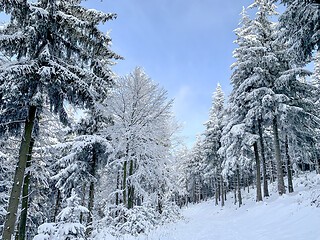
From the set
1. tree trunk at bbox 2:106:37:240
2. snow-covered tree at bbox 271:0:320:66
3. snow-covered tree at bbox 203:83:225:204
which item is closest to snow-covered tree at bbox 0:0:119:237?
tree trunk at bbox 2:106:37:240

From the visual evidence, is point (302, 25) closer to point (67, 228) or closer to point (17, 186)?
point (67, 228)

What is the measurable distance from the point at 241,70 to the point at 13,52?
1766 centimetres

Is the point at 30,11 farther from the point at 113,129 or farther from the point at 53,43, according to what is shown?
the point at 113,129

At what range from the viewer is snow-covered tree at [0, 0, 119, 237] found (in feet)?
24.0

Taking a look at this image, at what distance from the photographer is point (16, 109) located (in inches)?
331

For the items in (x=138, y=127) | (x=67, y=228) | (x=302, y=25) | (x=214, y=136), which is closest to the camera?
(x=67, y=228)

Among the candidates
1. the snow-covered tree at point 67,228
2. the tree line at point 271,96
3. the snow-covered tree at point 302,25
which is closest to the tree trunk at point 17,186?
the snow-covered tree at point 67,228

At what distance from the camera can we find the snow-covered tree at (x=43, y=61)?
7326 millimetres

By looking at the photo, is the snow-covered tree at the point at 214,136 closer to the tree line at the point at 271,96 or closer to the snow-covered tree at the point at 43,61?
the tree line at the point at 271,96

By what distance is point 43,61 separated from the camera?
794 cm

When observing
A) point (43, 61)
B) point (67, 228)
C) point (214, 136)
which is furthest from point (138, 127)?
point (214, 136)

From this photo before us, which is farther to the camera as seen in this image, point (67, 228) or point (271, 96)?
point (271, 96)

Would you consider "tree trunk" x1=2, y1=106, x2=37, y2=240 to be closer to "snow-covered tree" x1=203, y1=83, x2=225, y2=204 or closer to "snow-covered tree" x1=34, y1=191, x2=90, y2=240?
"snow-covered tree" x1=34, y1=191, x2=90, y2=240

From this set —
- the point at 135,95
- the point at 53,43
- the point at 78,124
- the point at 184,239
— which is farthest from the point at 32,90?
the point at 184,239
